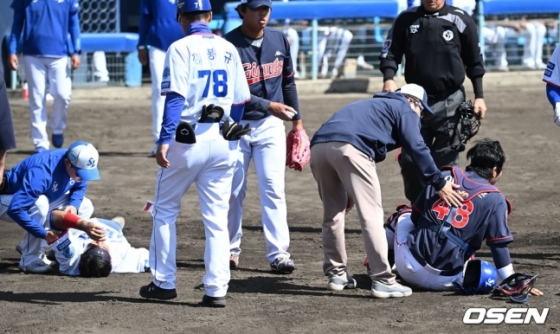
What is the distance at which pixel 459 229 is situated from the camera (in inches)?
255

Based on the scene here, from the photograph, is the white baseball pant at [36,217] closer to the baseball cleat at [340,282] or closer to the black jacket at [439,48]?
the baseball cleat at [340,282]

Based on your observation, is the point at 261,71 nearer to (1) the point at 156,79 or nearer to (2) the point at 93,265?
(2) the point at 93,265

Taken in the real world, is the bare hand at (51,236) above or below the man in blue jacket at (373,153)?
below

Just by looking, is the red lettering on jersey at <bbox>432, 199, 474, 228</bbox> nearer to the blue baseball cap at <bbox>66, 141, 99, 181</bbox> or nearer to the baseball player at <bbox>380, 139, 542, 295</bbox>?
the baseball player at <bbox>380, 139, 542, 295</bbox>

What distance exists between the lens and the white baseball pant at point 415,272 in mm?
6590

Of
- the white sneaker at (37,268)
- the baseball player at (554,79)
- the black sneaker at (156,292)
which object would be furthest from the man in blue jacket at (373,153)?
the white sneaker at (37,268)

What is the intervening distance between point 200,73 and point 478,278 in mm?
2180

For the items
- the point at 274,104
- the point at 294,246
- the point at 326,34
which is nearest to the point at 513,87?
the point at 326,34

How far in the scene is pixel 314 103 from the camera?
16578 mm

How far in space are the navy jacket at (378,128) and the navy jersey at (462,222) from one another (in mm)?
365

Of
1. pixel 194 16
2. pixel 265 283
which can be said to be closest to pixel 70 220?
pixel 265 283

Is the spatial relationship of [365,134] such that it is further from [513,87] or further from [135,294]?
[513,87]

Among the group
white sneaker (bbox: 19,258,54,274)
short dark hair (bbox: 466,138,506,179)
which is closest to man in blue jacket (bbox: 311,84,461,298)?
short dark hair (bbox: 466,138,506,179)

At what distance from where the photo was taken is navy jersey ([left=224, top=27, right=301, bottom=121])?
7.22 m
